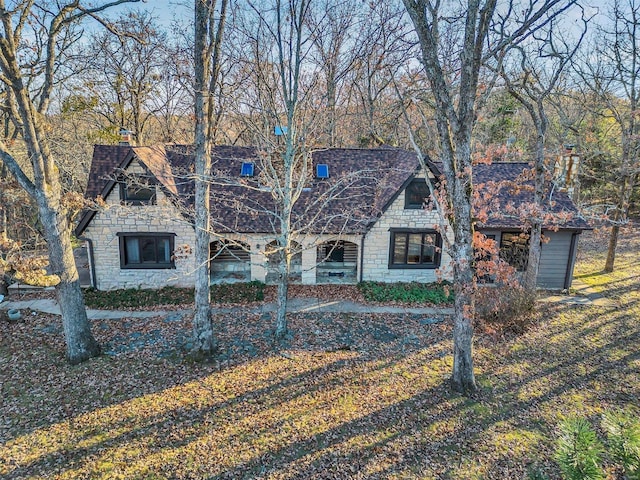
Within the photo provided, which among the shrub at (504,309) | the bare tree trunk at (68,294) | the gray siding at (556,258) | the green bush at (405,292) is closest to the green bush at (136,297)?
the bare tree trunk at (68,294)

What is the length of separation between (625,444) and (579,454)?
1.31ft

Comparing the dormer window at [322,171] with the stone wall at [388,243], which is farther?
the dormer window at [322,171]

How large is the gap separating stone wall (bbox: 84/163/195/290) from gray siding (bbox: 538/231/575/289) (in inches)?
577

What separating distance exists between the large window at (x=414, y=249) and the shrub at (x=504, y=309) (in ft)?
A: 13.8

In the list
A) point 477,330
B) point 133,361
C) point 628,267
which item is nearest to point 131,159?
point 133,361

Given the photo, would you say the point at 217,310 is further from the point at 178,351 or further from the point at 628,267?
the point at 628,267

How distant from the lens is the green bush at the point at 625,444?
2975 mm

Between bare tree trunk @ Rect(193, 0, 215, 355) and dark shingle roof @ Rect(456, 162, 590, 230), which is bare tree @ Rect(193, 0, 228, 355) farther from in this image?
dark shingle roof @ Rect(456, 162, 590, 230)

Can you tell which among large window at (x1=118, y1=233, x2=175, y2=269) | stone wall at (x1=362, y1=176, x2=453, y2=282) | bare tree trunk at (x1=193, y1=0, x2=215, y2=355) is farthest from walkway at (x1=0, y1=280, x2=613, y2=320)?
bare tree trunk at (x1=193, y1=0, x2=215, y2=355)

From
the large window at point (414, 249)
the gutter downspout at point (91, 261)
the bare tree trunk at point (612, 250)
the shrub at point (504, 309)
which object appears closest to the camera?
the shrub at point (504, 309)

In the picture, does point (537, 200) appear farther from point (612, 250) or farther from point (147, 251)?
point (147, 251)

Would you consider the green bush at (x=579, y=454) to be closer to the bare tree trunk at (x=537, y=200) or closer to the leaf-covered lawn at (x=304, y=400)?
the leaf-covered lawn at (x=304, y=400)

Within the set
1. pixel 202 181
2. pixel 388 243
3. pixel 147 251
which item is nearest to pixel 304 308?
pixel 388 243

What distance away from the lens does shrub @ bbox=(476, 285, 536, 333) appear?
12203 millimetres
